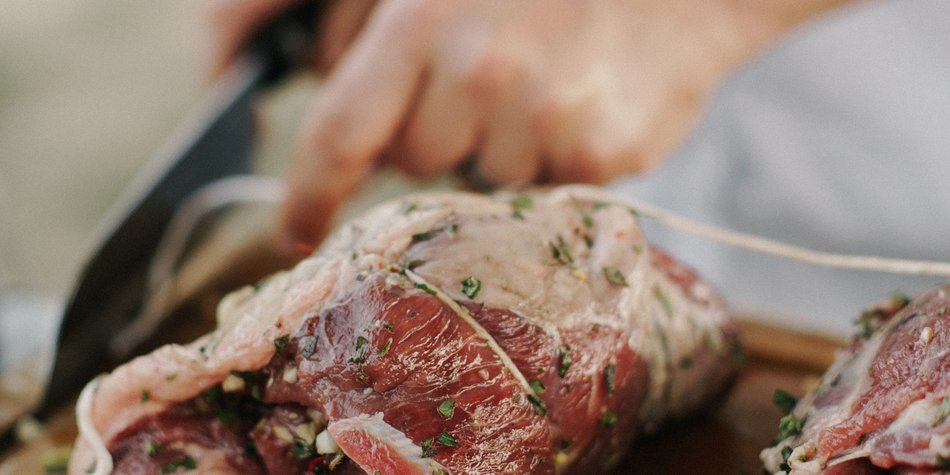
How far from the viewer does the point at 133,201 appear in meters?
2.36

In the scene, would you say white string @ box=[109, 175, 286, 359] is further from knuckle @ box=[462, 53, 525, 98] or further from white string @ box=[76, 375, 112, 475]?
white string @ box=[76, 375, 112, 475]

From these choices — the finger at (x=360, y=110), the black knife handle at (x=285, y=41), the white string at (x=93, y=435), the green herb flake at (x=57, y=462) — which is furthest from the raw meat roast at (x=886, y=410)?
the black knife handle at (x=285, y=41)

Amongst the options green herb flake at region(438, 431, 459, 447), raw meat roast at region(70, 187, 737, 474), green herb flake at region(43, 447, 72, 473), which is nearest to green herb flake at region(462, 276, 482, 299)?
raw meat roast at region(70, 187, 737, 474)

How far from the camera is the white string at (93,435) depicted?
54.9 inches

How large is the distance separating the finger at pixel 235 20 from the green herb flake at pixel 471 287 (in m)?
1.91

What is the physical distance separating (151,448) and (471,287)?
63 cm

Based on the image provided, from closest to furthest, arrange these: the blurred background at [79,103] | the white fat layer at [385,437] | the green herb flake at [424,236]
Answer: the white fat layer at [385,437]
the green herb flake at [424,236]
the blurred background at [79,103]

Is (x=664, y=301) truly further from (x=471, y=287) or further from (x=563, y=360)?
(x=471, y=287)

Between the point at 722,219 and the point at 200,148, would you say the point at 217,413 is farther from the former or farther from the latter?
the point at 722,219

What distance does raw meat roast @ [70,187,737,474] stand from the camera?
129cm

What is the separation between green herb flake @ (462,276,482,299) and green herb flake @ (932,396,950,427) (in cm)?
70

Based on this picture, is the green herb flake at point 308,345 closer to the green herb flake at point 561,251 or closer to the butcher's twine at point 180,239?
the green herb flake at point 561,251

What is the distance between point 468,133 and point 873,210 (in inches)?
73.6

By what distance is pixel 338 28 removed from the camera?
10.3ft
